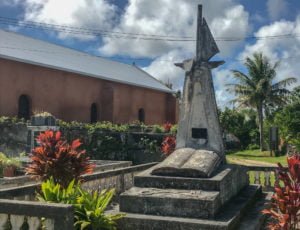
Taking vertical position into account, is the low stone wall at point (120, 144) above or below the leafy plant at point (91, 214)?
above

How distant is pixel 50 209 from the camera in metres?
4.30

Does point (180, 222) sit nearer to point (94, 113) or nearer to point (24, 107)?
point (24, 107)

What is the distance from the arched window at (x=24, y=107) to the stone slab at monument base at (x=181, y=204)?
53.3 feet

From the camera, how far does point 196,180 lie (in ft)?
20.8

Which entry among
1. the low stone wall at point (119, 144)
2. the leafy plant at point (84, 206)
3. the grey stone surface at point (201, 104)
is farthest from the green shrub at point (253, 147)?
the leafy plant at point (84, 206)

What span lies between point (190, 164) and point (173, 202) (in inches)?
39.8

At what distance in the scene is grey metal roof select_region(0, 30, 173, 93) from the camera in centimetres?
2142

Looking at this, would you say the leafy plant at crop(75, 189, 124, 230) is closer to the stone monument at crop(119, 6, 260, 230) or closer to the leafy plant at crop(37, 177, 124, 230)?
the leafy plant at crop(37, 177, 124, 230)

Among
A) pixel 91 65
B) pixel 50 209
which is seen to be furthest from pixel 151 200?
pixel 91 65

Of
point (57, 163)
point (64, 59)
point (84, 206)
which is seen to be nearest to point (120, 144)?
point (64, 59)

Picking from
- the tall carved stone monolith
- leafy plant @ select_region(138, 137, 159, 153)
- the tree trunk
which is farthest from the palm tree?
the tall carved stone monolith

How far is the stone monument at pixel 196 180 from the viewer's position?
18.9ft

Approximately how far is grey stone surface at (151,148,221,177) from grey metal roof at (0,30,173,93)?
48.1 feet

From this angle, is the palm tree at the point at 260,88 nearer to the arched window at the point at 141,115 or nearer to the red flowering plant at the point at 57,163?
the arched window at the point at 141,115
